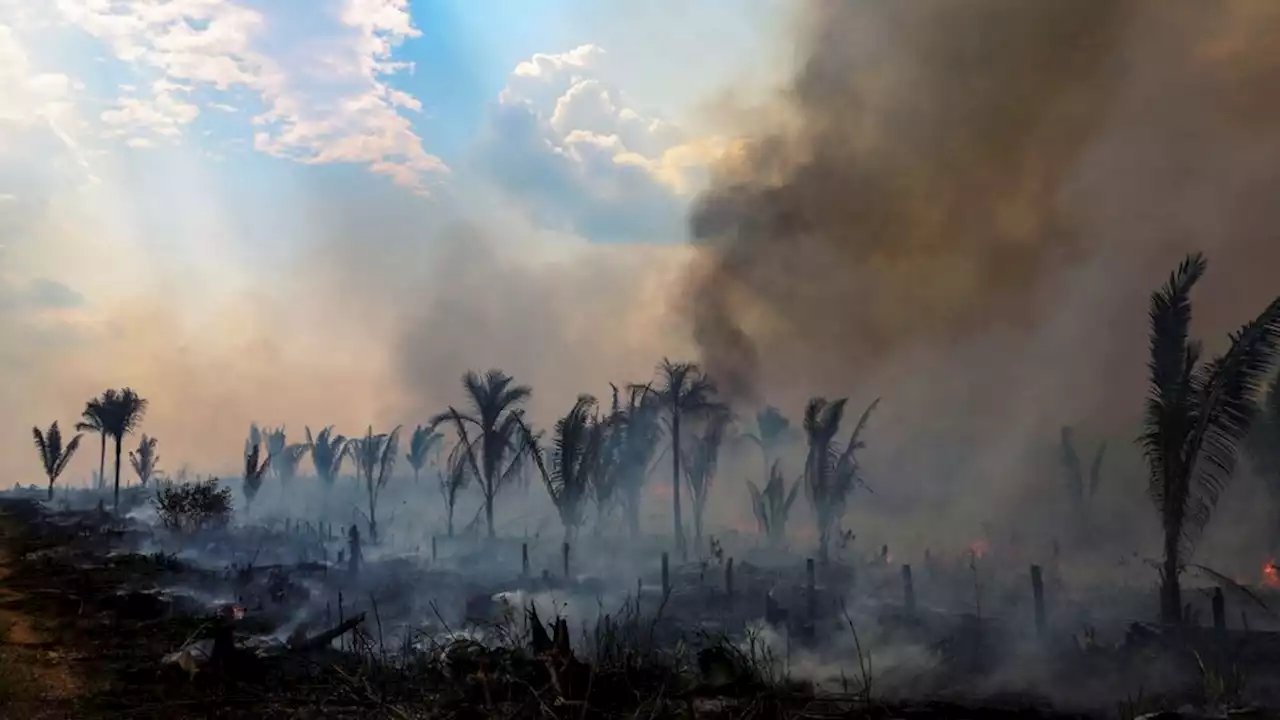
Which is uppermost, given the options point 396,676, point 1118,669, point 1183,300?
point 1183,300

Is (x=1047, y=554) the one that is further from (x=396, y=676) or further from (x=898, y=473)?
(x=396, y=676)

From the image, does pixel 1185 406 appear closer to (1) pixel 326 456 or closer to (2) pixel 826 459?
(2) pixel 826 459

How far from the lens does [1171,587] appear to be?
15.5 meters

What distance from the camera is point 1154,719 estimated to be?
791cm

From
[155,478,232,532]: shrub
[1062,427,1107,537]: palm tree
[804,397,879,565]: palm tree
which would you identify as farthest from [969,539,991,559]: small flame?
[155,478,232,532]: shrub

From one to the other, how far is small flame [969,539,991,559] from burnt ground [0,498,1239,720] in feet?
65.4

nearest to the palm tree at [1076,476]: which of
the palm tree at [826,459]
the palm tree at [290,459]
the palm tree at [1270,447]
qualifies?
the palm tree at [1270,447]

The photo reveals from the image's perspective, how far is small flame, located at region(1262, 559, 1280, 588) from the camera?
2441 centimetres

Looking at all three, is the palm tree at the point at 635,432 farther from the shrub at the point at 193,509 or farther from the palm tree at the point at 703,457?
the shrub at the point at 193,509

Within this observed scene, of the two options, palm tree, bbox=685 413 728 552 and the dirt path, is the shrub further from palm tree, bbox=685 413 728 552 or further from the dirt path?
palm tree, bbox=685 413 728 552

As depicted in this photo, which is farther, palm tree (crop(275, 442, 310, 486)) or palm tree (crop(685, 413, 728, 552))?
palm tree (crop(275, 442, 310, 486))

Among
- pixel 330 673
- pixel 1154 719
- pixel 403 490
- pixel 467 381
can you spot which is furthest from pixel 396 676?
pixel 403 490

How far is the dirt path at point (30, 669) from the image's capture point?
11.4 metres

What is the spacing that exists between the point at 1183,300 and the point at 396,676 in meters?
15.3
